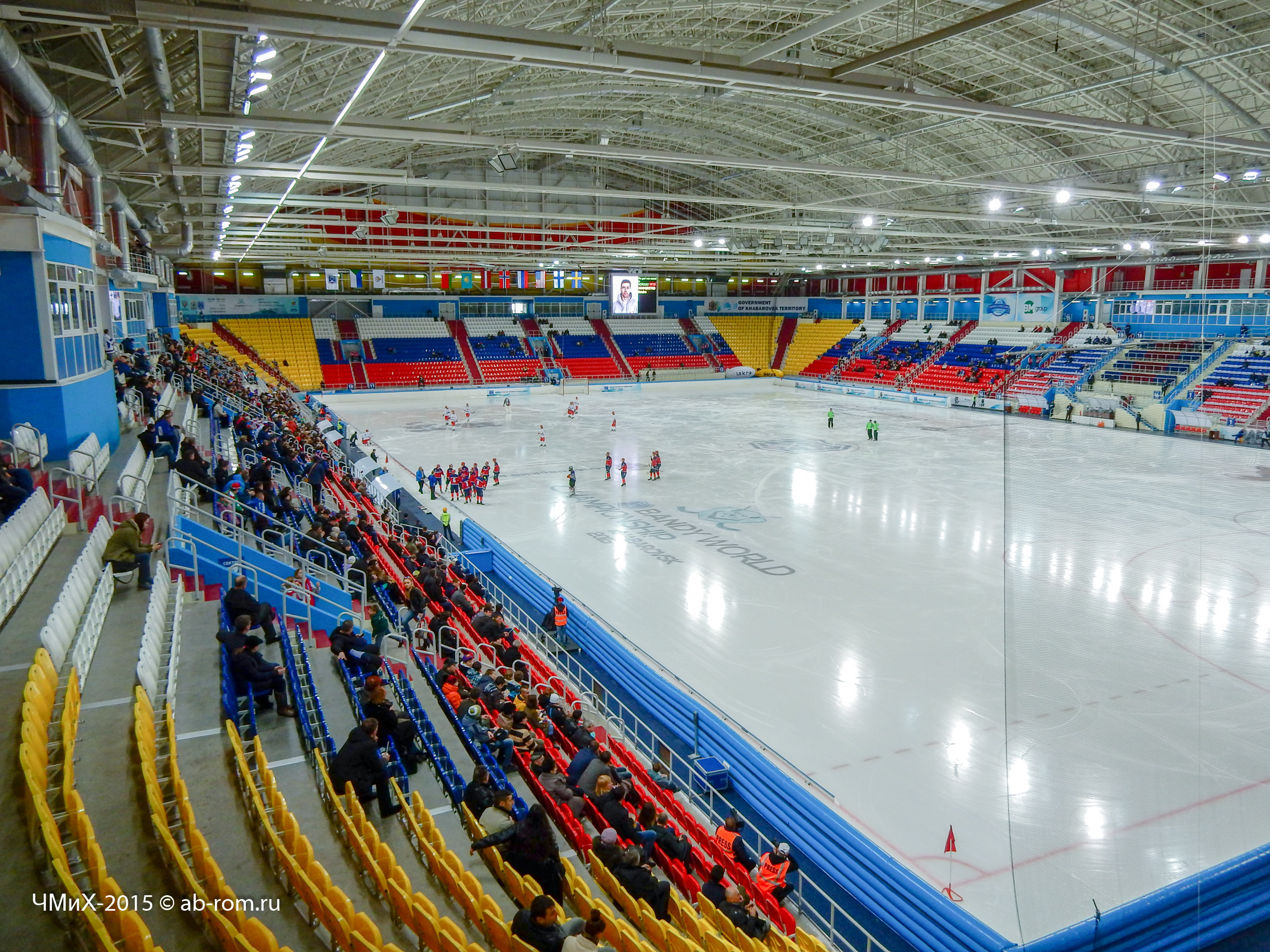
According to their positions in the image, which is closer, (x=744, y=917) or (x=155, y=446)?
(x=744, y=917)

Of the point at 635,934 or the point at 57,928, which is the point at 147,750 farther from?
the point at 635,934

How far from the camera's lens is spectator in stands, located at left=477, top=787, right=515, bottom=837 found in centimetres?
603

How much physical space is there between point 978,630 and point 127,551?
11.9m

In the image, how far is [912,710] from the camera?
10438 mm

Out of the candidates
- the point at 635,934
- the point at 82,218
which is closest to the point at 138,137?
the point at 82,218

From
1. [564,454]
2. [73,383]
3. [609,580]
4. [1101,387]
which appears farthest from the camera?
[1101,387]

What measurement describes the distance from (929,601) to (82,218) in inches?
694

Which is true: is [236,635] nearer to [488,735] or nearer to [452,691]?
[452,691]

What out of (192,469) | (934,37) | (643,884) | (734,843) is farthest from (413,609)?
(934,37)

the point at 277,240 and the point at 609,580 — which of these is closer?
the point at 609,580

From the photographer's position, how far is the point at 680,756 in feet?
31.5

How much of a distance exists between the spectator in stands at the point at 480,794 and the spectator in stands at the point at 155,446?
10.7 meters

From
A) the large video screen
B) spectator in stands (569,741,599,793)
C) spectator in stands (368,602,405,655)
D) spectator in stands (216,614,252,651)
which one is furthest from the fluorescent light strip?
A: the large video screen

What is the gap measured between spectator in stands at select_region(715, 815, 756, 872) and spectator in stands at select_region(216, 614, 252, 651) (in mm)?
4588
